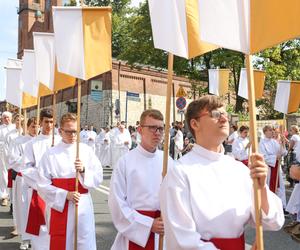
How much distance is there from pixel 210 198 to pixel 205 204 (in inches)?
1.8

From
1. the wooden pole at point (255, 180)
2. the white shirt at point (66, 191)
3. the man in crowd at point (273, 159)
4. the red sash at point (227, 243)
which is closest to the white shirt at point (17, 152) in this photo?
the white shirt at point (66, 191)

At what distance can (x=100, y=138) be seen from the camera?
23625mm

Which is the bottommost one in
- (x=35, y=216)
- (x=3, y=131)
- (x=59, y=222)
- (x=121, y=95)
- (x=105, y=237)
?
(x=105, y=237)

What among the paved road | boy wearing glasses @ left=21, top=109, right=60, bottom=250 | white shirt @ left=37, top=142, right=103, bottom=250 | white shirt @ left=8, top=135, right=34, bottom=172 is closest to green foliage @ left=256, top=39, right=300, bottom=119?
the paved road

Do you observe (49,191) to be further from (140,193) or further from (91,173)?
(140,193)

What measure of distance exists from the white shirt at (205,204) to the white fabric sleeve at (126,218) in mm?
1054

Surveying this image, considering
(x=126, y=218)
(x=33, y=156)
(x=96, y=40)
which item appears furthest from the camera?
(x=33, y=156)

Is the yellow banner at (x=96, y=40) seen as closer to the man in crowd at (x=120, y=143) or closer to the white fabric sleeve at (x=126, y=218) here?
the white fabric sleeve at (x=126, y=218)

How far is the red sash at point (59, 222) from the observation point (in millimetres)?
4953

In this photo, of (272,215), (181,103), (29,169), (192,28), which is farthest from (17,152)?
(181,103)

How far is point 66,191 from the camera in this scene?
16.1ft

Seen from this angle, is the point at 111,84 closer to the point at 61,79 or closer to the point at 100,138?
the point at 100,138

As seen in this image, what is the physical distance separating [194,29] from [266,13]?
1392 millimetres

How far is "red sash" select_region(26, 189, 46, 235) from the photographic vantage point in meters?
6.02
